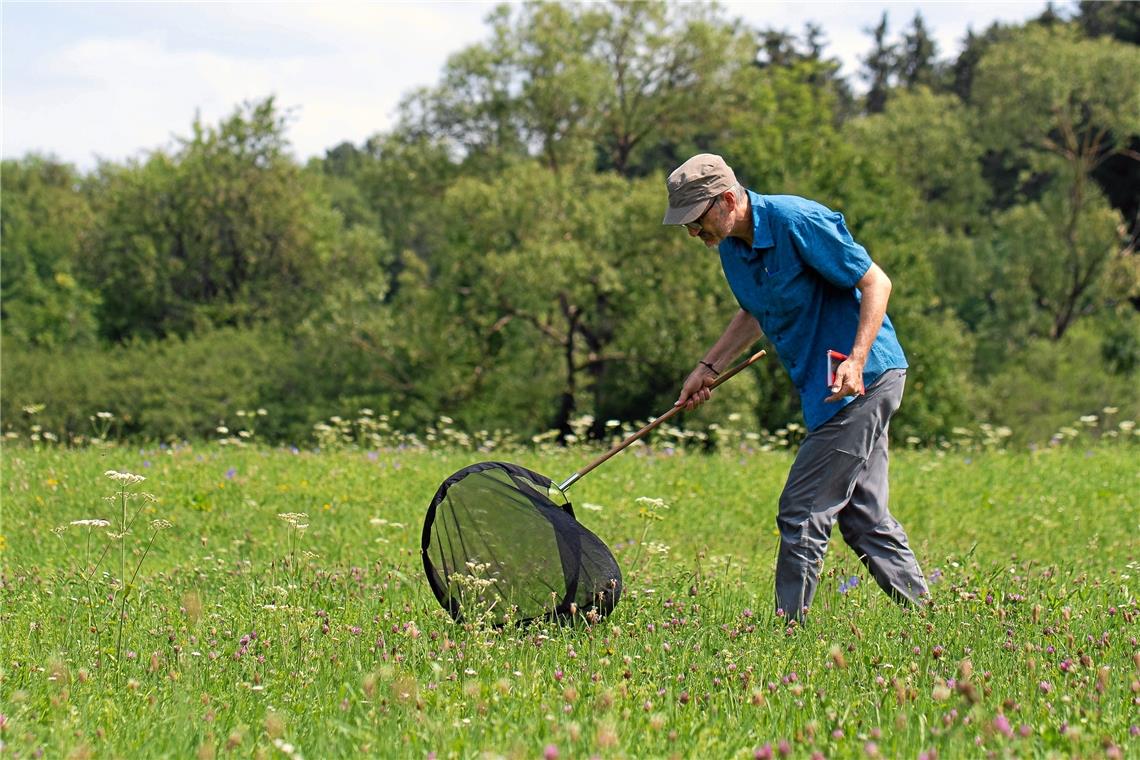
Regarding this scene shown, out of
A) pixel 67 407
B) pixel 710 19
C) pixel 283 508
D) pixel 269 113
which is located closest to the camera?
pixel 283 508

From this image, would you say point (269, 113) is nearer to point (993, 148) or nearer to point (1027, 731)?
point (993, 148)

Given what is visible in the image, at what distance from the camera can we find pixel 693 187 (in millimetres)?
4617

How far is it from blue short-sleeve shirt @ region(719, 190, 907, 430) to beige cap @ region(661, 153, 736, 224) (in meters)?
0.25

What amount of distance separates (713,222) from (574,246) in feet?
80.5

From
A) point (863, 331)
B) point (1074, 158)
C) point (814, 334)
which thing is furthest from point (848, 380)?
point (1074, 158)

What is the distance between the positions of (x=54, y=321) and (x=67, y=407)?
11954 mm

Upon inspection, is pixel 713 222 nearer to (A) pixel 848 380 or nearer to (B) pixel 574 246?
(A) pixel 848 380

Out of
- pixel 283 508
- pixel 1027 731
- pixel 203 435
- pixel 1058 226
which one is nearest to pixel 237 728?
pixel 1027 731

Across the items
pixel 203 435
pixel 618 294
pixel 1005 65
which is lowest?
pixel 203 435

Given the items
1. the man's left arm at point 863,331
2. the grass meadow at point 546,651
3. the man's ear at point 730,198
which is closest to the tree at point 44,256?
the grass meadow at point 546,651

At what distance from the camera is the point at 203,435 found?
31.5 metres

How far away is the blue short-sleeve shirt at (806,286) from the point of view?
472 cm

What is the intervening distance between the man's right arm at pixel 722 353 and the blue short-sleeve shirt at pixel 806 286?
0.38m

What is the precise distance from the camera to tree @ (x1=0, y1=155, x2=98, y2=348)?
42.8 metres
